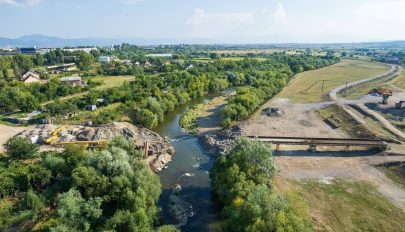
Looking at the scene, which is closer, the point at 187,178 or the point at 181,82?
the point at 187,178

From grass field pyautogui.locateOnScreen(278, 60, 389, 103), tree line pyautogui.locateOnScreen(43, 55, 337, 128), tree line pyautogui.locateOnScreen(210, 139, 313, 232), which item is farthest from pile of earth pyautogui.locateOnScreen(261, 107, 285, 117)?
tree line pyautogui.locateOnScreen(210, 139, 313, 232)

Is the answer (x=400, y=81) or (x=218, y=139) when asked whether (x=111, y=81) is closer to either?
(x=218, y=139)

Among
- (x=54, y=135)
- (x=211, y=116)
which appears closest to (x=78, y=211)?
(x=54, y=135)

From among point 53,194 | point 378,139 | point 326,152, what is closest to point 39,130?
point 53,194

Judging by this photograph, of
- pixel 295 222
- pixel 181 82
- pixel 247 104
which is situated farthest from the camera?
pixel 181 82

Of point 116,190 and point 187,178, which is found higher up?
point 116,190

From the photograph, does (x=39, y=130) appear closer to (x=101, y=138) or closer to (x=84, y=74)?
(x=101, y=138)

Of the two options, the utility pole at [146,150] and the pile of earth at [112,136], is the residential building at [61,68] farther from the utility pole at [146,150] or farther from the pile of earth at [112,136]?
the utility pole at [146,150]
